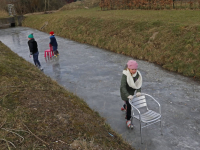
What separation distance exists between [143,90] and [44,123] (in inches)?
179

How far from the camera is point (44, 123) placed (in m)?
4.16

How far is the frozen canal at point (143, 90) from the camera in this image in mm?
5113

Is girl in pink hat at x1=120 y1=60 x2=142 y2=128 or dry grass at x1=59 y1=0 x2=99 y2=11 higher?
dry grass at x1=59 y1=0 x2=99 y2=11

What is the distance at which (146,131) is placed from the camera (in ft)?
17.7

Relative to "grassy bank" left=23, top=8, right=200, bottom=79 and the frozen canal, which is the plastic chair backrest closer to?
the frozen canal

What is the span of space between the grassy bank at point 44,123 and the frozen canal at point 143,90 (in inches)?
38.2

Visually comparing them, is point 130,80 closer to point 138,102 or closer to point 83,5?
point 138,102

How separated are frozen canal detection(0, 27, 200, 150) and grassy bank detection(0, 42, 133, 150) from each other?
969mm

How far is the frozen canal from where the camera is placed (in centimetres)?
511

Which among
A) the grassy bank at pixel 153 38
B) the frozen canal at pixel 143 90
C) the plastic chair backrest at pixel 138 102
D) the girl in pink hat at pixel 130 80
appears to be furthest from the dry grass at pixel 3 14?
the plastic chair backrest at pixel 138 102

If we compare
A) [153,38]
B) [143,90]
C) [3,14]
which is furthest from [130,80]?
[3,14]

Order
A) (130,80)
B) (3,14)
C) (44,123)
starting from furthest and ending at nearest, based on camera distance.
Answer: (3,14) < (130,80) < (44,123)

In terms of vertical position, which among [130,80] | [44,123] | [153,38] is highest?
[153,38]

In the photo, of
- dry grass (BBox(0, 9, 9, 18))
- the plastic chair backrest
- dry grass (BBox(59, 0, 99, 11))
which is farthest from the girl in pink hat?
dry grass (BBox(0, 9, 9, 18))
